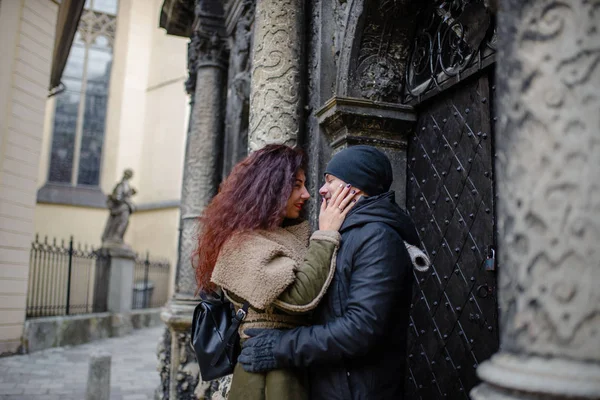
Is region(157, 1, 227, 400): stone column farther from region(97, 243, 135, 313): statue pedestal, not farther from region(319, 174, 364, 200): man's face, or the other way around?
region(97, 243, 135, 313): statue pedestal

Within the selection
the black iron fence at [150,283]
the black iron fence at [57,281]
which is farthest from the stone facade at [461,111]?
the black iron fence at [150,283]

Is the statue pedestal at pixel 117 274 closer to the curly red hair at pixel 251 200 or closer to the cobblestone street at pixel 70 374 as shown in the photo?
the cobblestone street at pixel 70 374

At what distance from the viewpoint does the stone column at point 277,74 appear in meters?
3.95

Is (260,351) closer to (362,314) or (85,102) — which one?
(362,314)

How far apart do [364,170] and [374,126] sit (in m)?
1.84

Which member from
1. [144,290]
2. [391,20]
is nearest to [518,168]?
[391,20]

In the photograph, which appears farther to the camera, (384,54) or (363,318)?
(384,54)

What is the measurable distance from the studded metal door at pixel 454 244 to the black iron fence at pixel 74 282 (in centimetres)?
988

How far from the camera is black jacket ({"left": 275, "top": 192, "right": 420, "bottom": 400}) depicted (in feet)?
5.99

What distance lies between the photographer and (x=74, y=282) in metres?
14.8

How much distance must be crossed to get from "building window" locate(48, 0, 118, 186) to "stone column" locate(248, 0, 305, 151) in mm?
17801

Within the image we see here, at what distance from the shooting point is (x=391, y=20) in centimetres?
382

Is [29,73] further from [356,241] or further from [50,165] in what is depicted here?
[50,165]

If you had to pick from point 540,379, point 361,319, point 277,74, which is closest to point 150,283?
point 277,74
